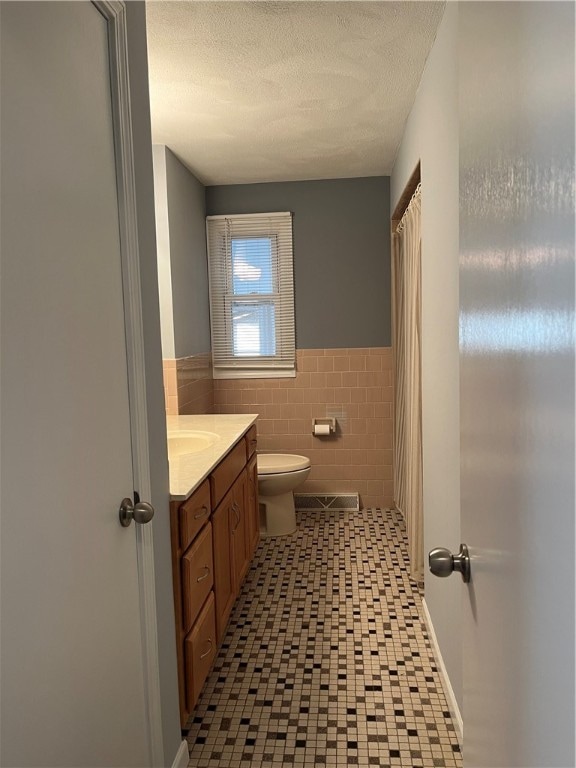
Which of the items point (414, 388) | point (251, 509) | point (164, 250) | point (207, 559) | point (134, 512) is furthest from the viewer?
point (164, 250)

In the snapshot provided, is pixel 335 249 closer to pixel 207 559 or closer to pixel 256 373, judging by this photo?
pixel 256 373

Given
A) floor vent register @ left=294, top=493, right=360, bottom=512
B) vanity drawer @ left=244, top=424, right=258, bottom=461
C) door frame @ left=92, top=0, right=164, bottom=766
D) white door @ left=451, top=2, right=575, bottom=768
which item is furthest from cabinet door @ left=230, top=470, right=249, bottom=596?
white door @ left=451, top=2, right=575, bottom=768

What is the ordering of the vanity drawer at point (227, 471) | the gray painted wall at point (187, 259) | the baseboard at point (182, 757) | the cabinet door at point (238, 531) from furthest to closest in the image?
the gray painted wall at point (187, 259), the cabinet door at point (238, 531), the vanity drawer at point (227, 471), the baseboard at point (182, 757)

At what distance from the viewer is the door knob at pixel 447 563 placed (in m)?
1.09

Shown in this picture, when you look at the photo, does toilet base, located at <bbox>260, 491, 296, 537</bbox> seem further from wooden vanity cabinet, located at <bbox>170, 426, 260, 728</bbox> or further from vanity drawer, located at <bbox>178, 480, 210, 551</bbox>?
vanity drawer, located at <bbox>178, 480, 210, 551</bbox>

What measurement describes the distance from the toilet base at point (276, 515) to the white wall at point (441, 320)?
1.51 metres

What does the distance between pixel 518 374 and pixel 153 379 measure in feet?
4.02

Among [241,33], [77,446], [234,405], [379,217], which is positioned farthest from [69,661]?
[379,217]

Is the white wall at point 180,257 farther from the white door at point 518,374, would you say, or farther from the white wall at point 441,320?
the white door at point 518,374

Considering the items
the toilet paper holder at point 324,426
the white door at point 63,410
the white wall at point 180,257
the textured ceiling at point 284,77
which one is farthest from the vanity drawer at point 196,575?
the toilet paper holder at point 324,426

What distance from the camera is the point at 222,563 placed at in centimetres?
272

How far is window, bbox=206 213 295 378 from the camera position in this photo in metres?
4.71

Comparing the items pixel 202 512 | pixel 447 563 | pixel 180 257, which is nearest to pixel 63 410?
pixel 447 563

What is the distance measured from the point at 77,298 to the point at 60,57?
1.56 ft
